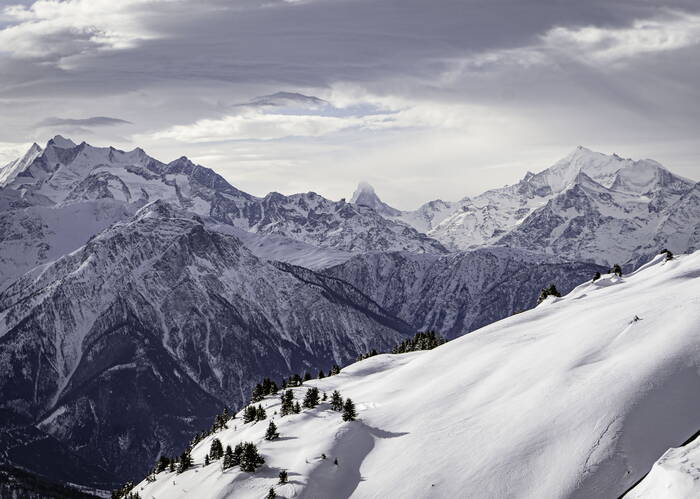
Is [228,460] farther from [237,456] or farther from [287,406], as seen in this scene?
[287,406]

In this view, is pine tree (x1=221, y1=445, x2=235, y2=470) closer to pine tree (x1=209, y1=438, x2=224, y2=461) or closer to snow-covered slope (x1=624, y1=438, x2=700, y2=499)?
pine tree (x1=209, y1=438, x2=224, y2=461)

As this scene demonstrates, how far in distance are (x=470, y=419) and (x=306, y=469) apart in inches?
781

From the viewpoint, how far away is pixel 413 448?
316 ft

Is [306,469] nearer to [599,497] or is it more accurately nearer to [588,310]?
[599,497]

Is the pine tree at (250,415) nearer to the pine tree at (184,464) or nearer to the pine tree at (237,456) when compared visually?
the pine tree at (184,464)

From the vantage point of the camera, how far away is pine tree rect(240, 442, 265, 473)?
347 ft

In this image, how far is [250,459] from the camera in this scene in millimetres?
106438

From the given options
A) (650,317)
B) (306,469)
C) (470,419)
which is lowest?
(306,469)

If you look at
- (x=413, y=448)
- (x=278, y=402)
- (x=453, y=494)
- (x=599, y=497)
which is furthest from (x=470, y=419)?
(x=278, y=402)

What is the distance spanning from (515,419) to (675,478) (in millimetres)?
30539

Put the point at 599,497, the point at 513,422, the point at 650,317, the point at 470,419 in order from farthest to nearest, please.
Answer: the point at 650,317 → the point at 470,419 → the point at 513,422 → the point at 599,497

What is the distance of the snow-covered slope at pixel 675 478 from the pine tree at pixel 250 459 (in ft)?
167

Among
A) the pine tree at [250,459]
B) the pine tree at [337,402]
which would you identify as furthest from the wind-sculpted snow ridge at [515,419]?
the pine tree at [337,402]

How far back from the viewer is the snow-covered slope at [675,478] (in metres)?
58.2
